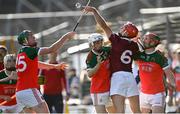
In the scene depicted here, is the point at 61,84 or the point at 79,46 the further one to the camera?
the point at 79,46

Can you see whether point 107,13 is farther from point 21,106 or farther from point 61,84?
point 21,106

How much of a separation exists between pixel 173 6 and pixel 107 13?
98.4 inches

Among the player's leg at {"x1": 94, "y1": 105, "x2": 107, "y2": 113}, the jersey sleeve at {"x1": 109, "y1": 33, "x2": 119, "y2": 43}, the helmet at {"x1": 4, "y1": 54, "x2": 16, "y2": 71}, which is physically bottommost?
the player's leg at {"x1": 94, "y1": 105, "x2": 107, "y2": 113}

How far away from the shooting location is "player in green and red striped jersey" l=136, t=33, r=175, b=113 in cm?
1568

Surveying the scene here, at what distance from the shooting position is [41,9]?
29.8 meters

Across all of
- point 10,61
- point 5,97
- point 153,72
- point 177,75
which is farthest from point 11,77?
point 177,75

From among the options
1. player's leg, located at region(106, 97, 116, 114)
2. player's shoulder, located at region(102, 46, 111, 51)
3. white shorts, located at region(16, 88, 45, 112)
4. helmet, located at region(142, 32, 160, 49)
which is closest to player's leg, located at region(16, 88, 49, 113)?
white shorts, located at region(16, 88, 45, 112)

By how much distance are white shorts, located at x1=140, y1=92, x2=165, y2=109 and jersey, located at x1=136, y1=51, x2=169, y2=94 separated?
0.08 m

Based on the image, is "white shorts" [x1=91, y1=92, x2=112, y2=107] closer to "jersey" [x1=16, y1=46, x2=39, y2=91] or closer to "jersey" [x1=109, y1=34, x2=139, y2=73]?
"jersey" [x1=109, y1=34, x2=139, y2=73]

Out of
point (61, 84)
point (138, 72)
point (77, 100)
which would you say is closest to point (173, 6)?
point (77, 100)

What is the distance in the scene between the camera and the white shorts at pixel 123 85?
1528 centimetres

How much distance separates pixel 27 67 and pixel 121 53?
1.74m

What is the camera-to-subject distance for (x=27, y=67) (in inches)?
602

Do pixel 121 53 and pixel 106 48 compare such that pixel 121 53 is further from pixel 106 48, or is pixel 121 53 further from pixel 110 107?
pixel 110 107
